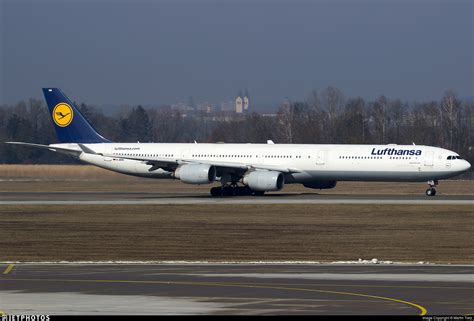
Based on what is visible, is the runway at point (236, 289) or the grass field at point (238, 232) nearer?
the runway at point (236, 289)

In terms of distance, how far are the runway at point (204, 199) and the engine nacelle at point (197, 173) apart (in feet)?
3.77

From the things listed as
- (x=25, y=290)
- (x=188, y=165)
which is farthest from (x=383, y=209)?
(x=25, y=290)

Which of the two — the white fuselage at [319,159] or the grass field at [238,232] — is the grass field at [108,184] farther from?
the grass field at [238,232]

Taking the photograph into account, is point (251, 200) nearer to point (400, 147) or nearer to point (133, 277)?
point (400, 147)

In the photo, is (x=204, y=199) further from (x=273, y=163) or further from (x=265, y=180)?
(x=273, y=163)

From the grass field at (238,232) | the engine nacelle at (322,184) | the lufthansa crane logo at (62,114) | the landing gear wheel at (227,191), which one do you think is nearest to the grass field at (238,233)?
the grass field at (238,232)

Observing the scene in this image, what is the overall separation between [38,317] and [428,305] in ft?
24.7

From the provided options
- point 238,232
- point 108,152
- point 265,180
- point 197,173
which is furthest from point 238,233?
point 108,152

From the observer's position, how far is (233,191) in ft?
213

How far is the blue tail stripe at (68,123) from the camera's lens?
71.8 m

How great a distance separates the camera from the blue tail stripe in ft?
236

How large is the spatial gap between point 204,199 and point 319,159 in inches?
299

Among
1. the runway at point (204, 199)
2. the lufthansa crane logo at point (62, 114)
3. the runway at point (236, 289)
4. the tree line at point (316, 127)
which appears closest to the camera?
the runway at point (236, 289)

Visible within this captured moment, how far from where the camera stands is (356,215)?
162ft
